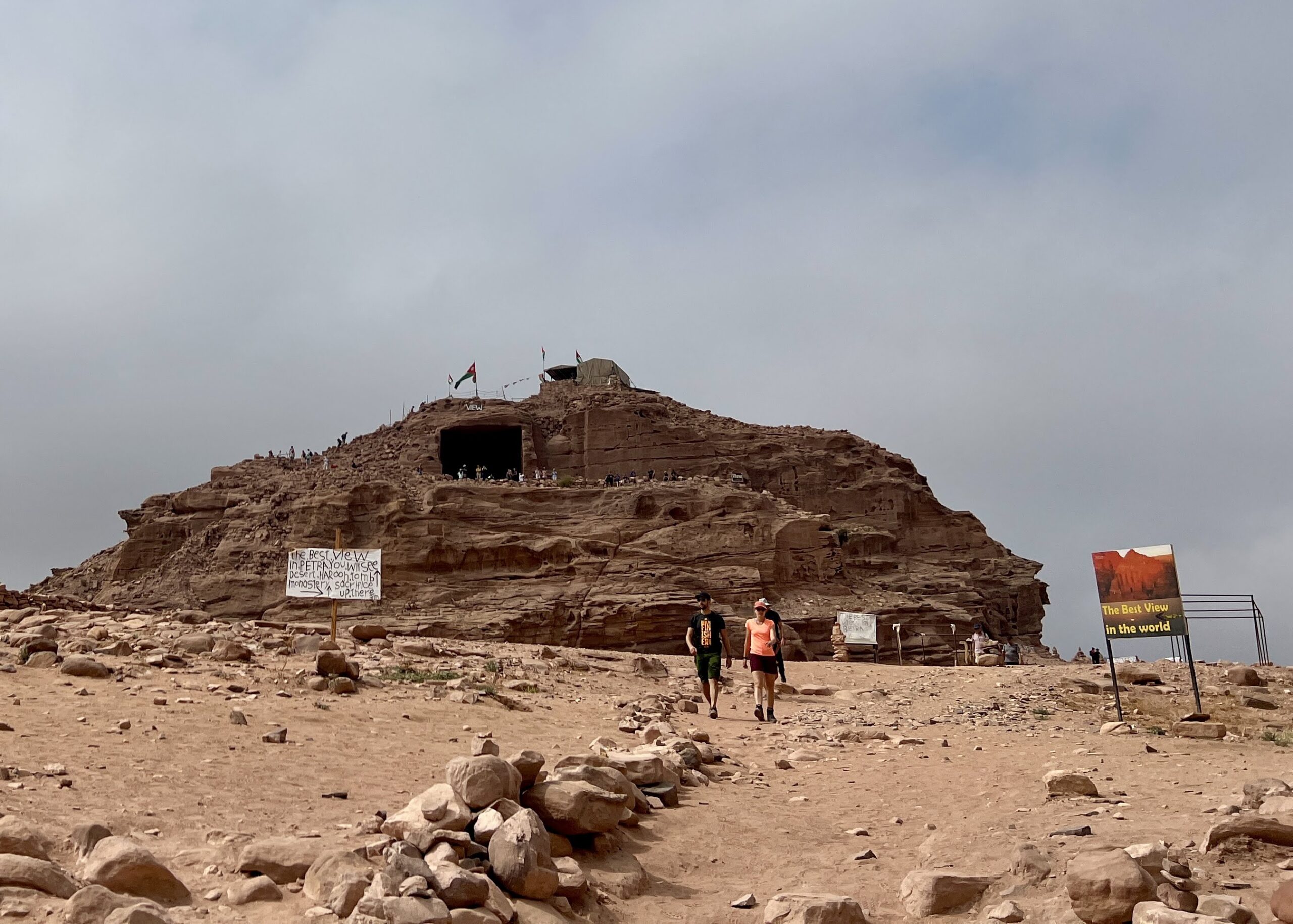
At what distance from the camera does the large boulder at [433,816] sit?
509cm

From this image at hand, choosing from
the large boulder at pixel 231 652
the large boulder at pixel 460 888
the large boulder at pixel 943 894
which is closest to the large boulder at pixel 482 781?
the large boulder at pixel 460 888

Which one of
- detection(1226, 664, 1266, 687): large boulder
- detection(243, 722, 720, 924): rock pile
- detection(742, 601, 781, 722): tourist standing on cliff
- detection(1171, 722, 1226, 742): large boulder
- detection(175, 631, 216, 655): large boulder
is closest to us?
detection(243, 722, 720, 924): rock pile

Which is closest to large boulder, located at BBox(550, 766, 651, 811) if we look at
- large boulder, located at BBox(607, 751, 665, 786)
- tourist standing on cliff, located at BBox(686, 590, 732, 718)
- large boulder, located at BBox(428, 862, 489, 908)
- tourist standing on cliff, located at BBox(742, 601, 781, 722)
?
large boulder, located at BBox(607, 751, 665, 786)

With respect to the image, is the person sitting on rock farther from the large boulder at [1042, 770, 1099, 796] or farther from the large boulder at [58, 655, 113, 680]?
the large boulder at [58, 655, 113, 680]

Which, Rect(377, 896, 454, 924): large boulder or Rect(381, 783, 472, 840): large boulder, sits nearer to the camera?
Rect(377, 896, 454, 924): large boulder

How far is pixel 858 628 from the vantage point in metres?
27.4

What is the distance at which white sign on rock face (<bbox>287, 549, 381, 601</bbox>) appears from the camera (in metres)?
15.7

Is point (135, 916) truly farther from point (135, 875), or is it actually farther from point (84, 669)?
point (84, 669)

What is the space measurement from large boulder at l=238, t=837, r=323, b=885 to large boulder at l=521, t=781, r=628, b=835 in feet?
4.18

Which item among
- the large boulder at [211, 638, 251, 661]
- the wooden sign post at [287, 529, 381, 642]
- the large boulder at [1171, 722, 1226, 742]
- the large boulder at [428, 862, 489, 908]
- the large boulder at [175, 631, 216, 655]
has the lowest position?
the large boulder at [1171, 722, 1226, 742]

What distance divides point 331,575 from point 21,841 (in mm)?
11490

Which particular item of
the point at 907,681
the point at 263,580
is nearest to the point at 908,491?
the point at 263,580

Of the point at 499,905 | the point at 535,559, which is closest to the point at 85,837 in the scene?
the point at 499,905

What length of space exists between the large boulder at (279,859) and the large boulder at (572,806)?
1276mm
